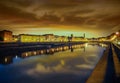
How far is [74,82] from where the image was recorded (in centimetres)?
1458

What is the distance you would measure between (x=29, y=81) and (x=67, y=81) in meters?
3.29

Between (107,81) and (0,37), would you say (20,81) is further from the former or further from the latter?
(0,37)

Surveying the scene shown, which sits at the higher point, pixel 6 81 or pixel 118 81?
pixel 118 81

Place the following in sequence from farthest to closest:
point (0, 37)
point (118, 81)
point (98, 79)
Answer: point (0, 37), point (98, 79), point (118, 81)

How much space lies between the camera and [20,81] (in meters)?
15.2

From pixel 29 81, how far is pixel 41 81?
1.05 m

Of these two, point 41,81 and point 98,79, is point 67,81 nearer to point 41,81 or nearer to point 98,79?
point 41,81

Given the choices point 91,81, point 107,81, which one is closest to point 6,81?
point 91,81

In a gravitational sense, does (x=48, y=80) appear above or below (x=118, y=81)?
below

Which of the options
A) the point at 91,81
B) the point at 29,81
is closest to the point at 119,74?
the point at 91,81

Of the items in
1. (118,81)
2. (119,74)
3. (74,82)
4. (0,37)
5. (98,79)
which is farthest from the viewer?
(0,37)

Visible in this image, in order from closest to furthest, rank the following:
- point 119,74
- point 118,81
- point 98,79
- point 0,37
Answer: point 118,81, point 119,74, point 98,79, point 0,37

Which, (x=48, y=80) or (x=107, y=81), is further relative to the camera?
(x=48, y=80)

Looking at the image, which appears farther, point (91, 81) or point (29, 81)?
point (29, 81)
